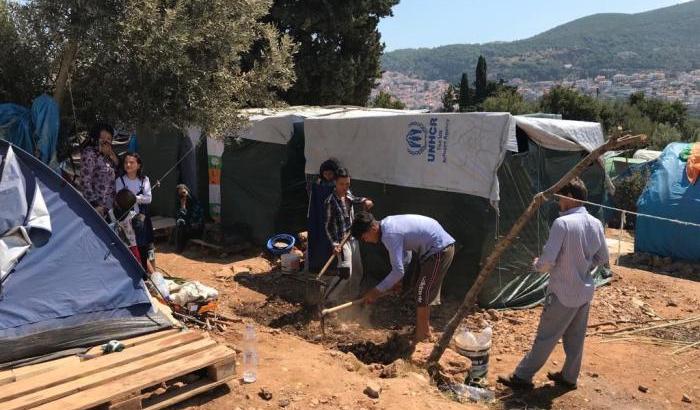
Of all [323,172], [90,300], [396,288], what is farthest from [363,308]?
[90,300]

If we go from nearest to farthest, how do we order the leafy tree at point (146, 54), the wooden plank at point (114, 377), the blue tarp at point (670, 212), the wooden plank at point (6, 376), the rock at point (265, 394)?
the wooden plank at point (114, 377), the wooden plank at point (6, 376), the rock at point (265, 394), the leafy tree at point (146, 54), the blue tarp at point (670, 212)

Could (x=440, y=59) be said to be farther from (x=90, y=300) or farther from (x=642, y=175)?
(x=90, y=300)

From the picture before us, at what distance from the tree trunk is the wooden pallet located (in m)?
2.94

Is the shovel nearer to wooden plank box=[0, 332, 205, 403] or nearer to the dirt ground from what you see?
the dirt ground

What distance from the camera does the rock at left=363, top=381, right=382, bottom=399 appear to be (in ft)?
13.3

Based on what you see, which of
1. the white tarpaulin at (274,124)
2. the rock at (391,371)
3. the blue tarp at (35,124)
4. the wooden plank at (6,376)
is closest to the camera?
the wooden plank at (6,376)

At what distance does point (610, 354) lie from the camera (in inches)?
220

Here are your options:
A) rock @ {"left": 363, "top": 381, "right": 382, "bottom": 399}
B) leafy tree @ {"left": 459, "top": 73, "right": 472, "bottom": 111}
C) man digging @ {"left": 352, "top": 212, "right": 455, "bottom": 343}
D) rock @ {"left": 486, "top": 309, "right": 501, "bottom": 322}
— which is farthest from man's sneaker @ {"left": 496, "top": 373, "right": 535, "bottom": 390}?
leafy tree @ {"left": 459, "top": 73, "right": 472, "bottom": 111}

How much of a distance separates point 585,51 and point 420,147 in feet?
453

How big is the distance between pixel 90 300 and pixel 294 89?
12126mm

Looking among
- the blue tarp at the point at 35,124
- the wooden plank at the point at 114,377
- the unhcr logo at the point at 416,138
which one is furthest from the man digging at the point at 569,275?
the blue tarp at the point at 35,124

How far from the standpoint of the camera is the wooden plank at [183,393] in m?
3.67

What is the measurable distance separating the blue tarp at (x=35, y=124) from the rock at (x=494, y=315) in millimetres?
4808

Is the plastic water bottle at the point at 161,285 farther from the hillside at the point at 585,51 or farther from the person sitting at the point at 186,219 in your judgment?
the hillside at the point at 585,51
